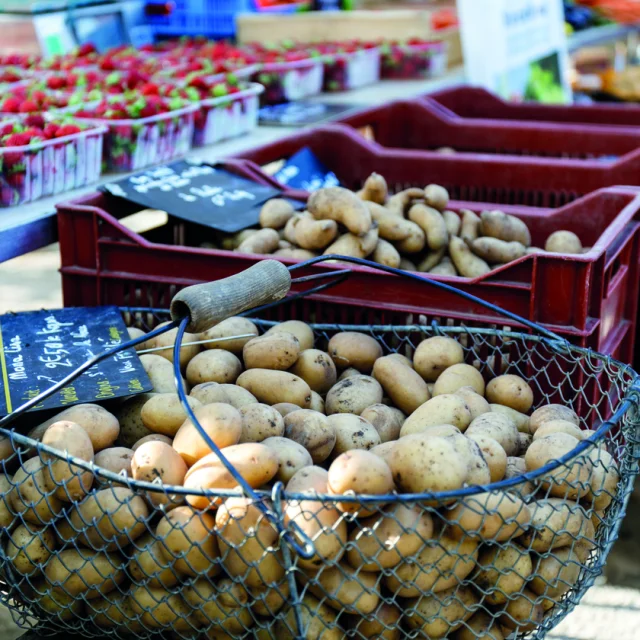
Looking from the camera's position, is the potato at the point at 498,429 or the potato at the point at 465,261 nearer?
the potato at the point at 498,429

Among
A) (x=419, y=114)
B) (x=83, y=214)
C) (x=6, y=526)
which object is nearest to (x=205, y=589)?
(x=6, y=526)

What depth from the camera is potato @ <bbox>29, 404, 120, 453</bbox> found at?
1.39m

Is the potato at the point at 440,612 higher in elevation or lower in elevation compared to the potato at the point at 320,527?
lower

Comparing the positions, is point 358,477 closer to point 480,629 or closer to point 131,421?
point 480,629

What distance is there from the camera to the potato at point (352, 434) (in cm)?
146

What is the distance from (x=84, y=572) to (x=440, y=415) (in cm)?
63

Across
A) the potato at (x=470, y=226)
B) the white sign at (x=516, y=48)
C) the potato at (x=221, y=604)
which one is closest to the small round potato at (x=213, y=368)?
the potato at (x=221, y=604)

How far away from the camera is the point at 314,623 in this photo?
1.18 metres

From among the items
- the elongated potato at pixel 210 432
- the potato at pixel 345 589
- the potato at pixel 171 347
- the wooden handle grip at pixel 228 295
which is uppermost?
the wooden handle grip at pixel 228 295

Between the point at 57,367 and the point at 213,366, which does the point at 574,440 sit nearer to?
the point at 213,366

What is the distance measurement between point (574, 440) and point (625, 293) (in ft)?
3.24

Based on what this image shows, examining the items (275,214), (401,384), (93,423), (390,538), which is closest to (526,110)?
(275,214)

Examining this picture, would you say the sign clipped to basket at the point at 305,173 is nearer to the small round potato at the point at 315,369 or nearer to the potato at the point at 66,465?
the small round potato at the point at 315,369

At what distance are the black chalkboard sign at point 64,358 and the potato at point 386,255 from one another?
0.63 metres
